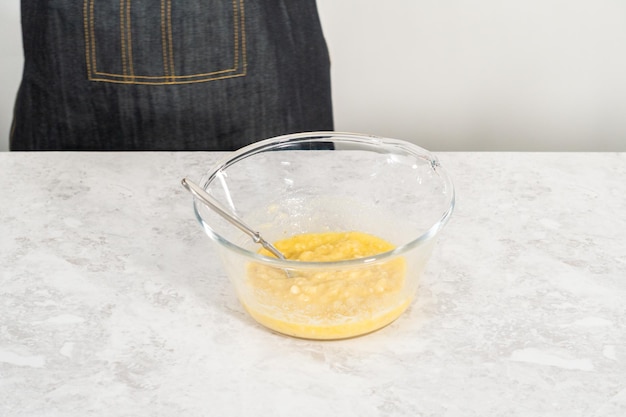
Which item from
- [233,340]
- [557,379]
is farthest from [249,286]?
[557,379]

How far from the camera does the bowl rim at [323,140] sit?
0.81 m

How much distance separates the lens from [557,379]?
810 mm

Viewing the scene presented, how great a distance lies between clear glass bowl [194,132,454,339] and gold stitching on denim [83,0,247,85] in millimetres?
370

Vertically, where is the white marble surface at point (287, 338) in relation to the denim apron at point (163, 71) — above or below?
below

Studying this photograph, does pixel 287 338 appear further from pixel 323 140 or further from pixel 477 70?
pixel 477 70

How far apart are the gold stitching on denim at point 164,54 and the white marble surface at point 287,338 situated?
0.31m

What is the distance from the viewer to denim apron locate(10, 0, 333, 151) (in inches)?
56.2

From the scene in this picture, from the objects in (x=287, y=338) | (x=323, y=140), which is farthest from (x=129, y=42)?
(x=287, y=338)

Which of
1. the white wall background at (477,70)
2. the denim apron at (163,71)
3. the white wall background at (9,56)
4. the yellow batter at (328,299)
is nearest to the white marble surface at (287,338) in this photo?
the yellow batter at (328,299)

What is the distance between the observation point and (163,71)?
4.75 ft

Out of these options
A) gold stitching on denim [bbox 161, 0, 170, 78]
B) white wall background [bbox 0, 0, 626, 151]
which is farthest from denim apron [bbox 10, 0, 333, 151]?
white wall background [bbox 0, 0, 626, 151]

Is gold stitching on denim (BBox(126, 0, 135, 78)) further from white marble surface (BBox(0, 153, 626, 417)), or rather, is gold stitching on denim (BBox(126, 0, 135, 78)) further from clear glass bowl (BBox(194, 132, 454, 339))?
clear glass bowl (BBox(194, 132, 454, 339))

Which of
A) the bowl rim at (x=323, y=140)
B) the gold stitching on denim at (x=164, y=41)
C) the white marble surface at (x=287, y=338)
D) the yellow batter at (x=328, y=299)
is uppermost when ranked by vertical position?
the gold stitching on denim at (x=164, y=41)

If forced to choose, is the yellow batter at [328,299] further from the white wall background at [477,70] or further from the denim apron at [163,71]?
the white wall background at [477,70]
